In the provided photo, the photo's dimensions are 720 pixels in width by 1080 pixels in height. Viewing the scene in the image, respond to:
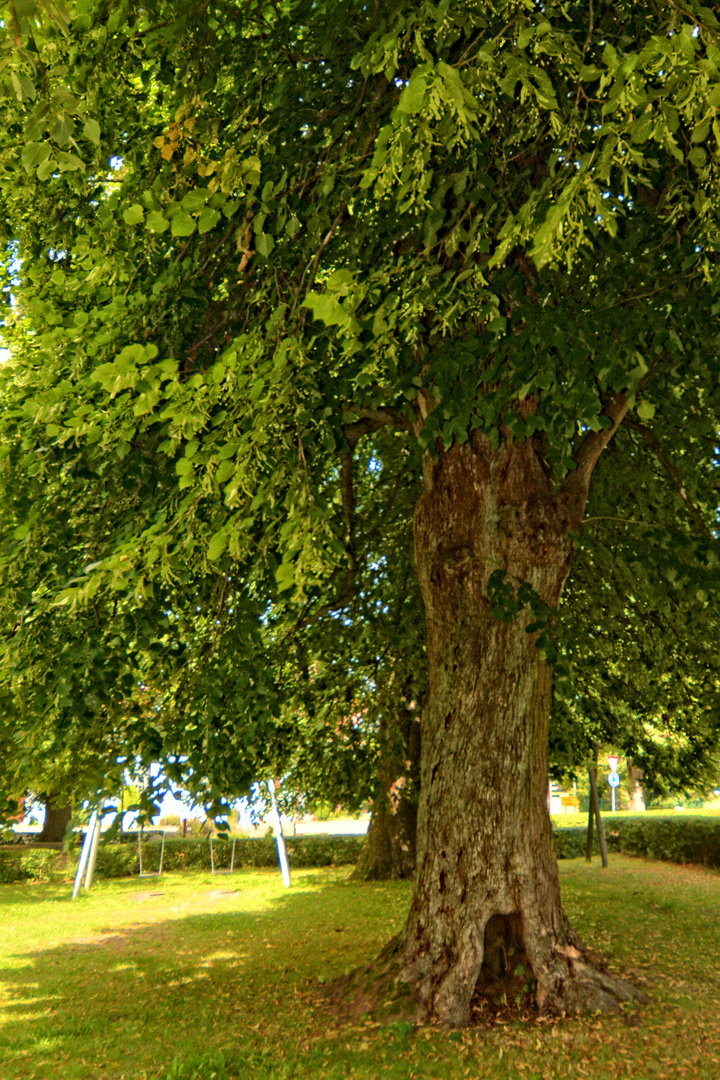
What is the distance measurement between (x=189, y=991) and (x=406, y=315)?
7.42 meters

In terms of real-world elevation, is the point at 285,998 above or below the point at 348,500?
below

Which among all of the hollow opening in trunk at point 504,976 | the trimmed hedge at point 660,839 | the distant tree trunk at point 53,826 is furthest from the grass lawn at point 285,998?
the distant tree trunk at point 53,826

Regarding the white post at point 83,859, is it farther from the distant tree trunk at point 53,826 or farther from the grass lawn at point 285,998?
the distant tree trunk at point 53,826

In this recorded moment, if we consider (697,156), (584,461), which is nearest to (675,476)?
(584,461)

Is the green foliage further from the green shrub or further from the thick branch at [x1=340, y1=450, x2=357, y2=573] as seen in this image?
the green shrub

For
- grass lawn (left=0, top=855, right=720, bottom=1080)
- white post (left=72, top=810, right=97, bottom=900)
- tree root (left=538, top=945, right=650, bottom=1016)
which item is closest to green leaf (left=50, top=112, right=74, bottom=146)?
grass lawn (left=0, top=855, right=720, bottom=1080)

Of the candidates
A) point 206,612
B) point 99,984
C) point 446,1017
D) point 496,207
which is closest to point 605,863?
point 99,984

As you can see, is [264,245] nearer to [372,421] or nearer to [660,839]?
[372,421]

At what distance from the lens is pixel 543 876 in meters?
7.04

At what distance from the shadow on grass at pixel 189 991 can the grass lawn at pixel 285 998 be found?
2cm

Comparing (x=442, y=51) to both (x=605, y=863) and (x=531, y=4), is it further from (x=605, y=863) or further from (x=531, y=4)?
(x=605, y=863)

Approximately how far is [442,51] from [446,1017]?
675 centimetres

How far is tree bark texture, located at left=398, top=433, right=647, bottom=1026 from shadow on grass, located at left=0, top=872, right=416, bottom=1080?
55.9 inches

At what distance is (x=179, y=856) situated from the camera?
89.2 ft
